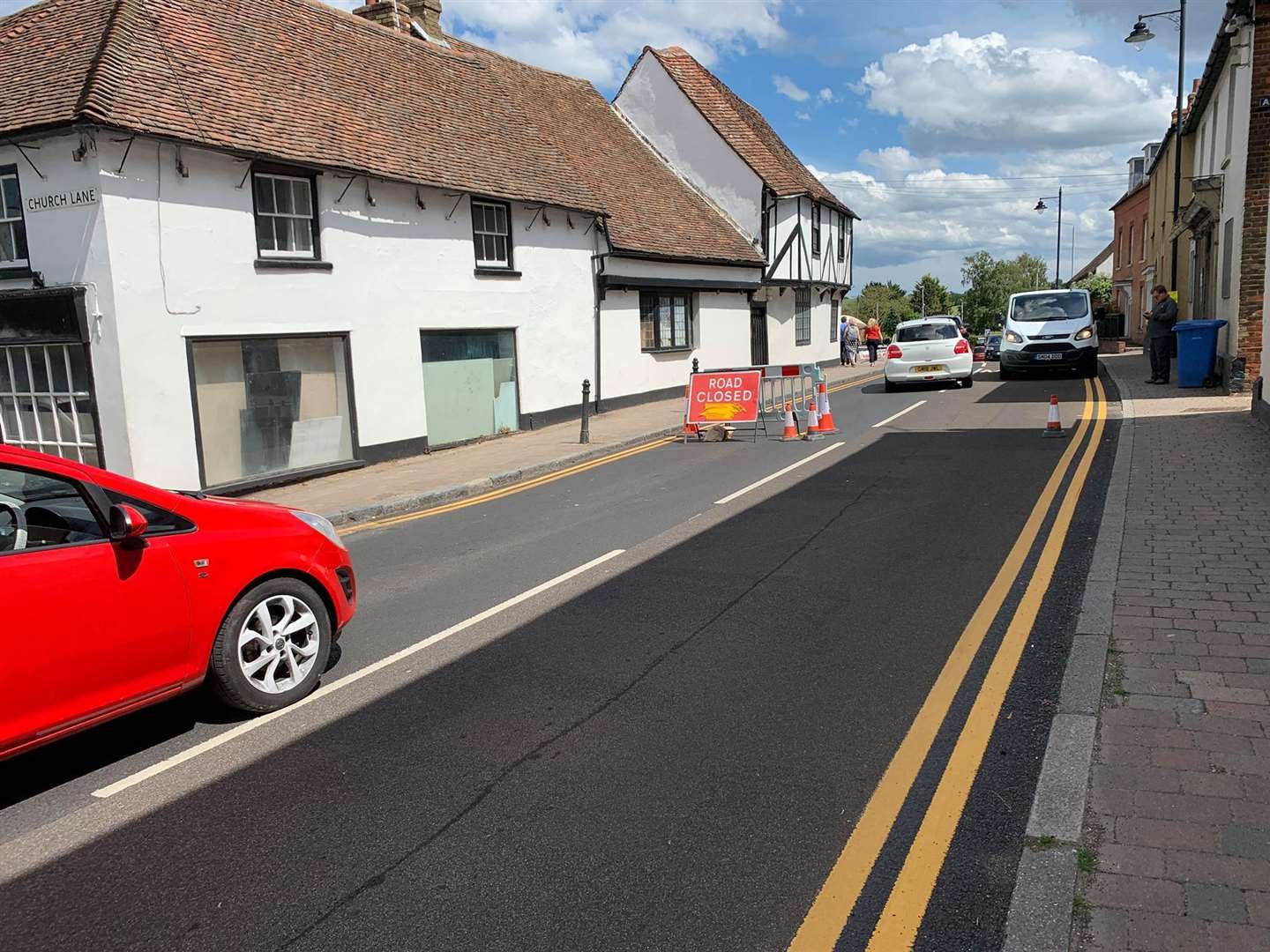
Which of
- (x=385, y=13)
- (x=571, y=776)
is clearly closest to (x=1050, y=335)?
(x=385, y=13)

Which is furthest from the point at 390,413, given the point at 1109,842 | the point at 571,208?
the point at 1109,842

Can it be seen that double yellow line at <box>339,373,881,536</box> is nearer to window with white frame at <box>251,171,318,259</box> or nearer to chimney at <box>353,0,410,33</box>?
window with white frame at <box>251,171,318,259</box>

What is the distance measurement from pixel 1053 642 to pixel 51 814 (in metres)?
5.05

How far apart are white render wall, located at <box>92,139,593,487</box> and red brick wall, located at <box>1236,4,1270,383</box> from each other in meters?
12.3

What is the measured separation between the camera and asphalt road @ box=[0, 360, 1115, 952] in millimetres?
3064

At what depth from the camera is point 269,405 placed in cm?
1211

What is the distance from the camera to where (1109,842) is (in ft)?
10.5

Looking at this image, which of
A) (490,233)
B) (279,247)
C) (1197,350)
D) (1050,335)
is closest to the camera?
(279,247)

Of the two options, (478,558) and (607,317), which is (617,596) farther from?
(607,317)

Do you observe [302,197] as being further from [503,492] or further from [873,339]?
[873,339]

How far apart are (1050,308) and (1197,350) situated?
16.2 feet

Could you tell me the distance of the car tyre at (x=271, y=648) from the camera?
4.59 meters

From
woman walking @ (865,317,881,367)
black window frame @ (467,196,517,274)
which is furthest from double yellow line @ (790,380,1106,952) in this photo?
Result: woman walking @ (865,317,881,367)

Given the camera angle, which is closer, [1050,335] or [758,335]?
[1050,335]
